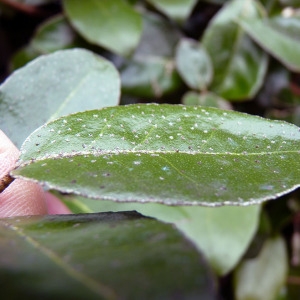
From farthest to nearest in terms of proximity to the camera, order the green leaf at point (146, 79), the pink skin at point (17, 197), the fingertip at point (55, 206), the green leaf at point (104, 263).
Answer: the green leaf at point (146, 79) < the fingertip at point (55, 206) < the pink skin at point (17, 197) < the green leaf at point (104, 263)

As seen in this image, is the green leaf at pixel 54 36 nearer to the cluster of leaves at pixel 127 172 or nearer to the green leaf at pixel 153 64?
the cluster of leaves at pixel 127 172

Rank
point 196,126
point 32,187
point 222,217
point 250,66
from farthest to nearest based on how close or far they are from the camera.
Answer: point 250,66 → point 222,217 → point 32,187 → point 196,126

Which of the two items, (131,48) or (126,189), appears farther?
(131,48)

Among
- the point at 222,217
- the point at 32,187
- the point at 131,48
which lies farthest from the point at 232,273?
the point at 32,187

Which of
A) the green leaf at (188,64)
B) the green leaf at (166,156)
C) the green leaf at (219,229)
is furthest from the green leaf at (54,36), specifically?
the green leaf at (166,156)

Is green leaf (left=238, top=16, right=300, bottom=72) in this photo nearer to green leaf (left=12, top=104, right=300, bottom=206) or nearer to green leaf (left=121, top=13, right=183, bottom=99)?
green leaf (left=121, top=13, right=183, bottom=99)

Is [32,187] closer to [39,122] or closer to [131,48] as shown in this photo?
[39,122]
